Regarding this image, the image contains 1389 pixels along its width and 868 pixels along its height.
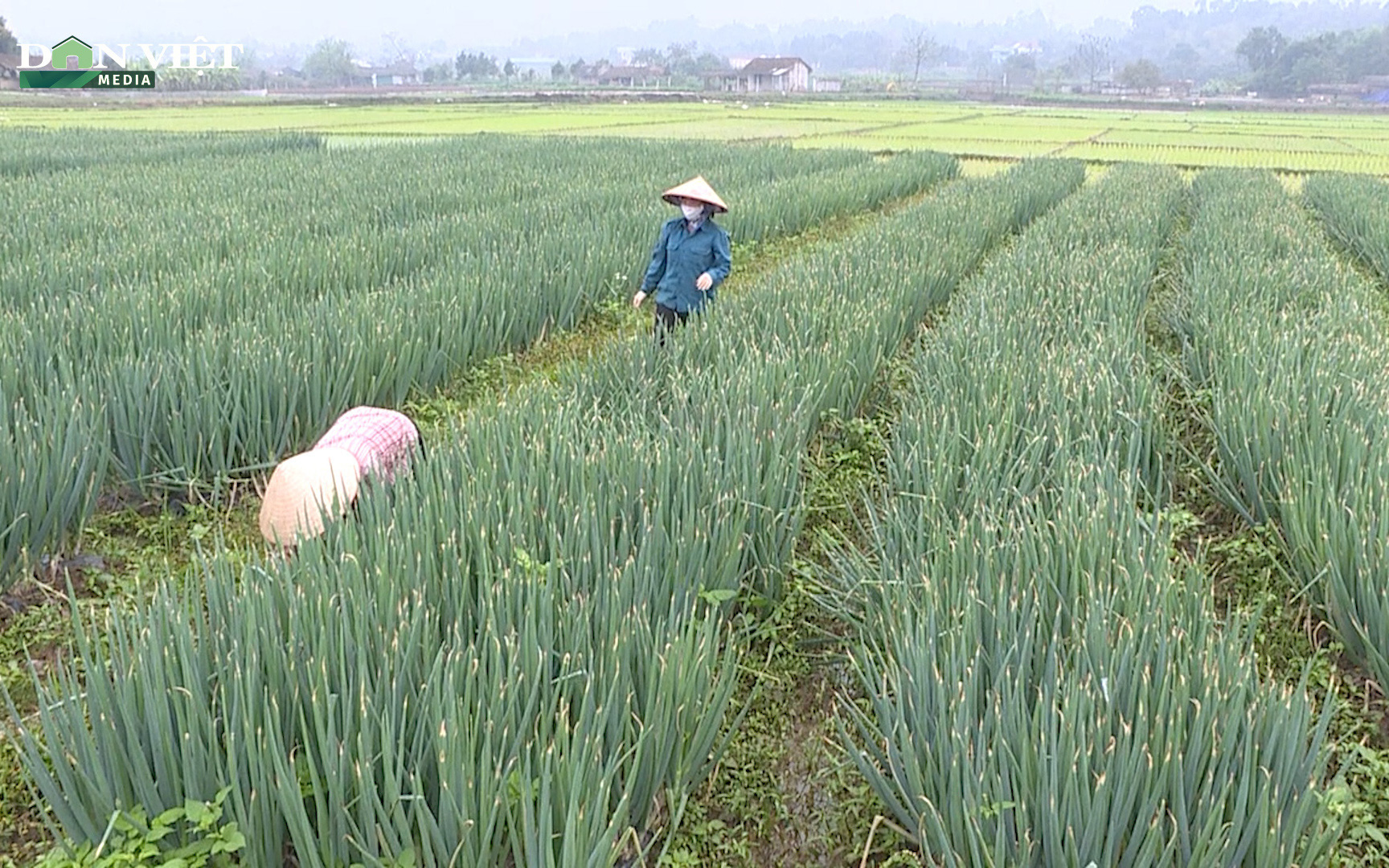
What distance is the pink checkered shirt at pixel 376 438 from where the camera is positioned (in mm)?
3080

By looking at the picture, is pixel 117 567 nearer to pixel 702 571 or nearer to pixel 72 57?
pixel 702 571

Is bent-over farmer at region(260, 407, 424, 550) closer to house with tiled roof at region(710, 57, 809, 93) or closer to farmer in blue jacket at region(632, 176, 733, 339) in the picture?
farmer in blue jacket at region(632, 176, 733, 339)

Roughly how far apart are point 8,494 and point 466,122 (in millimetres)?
29172

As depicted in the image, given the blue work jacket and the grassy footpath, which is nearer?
the grassy footpath

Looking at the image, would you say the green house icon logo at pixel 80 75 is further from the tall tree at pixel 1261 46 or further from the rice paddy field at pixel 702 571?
the tall tree at pixel 1261 46

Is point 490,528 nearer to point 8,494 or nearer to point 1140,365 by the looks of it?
point 8,494

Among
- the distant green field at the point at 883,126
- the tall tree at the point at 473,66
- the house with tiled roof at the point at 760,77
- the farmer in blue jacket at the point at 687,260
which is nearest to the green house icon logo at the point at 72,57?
the distant green field at the point at 883,126

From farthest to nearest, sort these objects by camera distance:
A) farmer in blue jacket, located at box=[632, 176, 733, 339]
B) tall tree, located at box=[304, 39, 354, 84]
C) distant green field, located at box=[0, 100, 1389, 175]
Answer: tall tree, located at box=[304, 39, 354, 84]
distant green field, located at box=[0, 100, 1389, 175]
farmer in blue jacket, located at box=[632, 176, 733, 339]

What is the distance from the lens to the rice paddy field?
1.69 meters

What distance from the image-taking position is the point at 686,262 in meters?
5.33

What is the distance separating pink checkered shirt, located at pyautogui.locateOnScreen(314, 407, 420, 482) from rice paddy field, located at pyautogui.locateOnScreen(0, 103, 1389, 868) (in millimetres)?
174

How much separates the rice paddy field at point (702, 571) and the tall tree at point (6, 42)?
177 ft

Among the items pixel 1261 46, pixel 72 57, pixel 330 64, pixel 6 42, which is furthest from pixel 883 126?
pixel 330 64

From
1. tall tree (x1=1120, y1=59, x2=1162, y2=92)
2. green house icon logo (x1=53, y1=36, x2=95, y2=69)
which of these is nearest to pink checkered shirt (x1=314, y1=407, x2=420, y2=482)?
green house icon logo (x1=53, y1=36, x2=95, y2=69)
